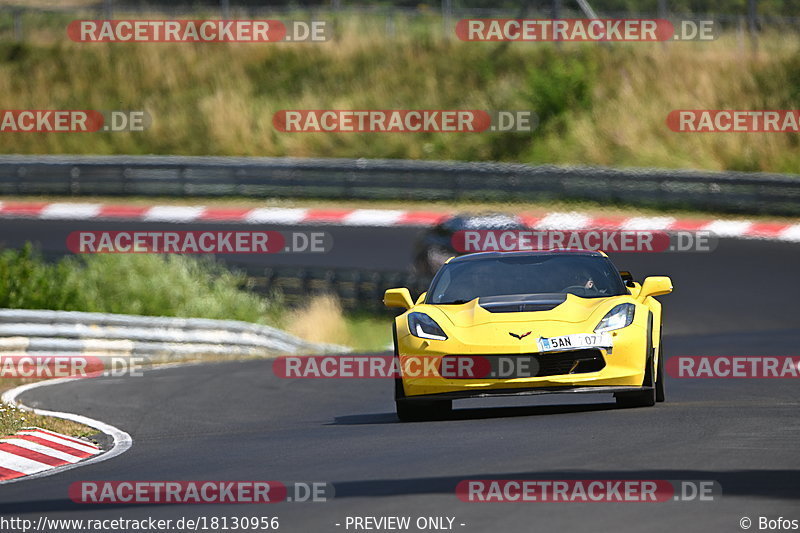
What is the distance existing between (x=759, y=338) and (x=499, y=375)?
8.91 m

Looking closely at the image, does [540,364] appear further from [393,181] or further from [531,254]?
[393,181]

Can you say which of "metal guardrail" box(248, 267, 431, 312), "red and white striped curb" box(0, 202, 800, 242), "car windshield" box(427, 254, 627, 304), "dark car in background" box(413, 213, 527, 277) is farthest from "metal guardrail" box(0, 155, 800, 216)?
"car windshield" box(427, 254, 627, 304)

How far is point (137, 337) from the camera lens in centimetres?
1948

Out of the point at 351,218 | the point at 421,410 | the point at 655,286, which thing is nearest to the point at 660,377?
the point at 655,286

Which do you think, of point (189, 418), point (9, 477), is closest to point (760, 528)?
point (9, 477)

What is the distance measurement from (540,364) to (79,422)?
4.33 m

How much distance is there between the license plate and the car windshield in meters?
0.89

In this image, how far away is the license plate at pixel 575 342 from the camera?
10562mm

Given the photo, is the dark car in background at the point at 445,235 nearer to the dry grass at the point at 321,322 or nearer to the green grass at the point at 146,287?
the dry grass at the point at 321,322

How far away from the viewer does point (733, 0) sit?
44062mm

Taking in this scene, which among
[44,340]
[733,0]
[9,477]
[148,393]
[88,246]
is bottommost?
[9,477]

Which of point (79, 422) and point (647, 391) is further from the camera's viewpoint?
point (79, 422)

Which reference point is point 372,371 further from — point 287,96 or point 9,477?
point 287,96

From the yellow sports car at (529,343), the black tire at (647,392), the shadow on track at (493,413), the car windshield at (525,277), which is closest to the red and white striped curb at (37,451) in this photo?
the shadow on track at (493,413)
